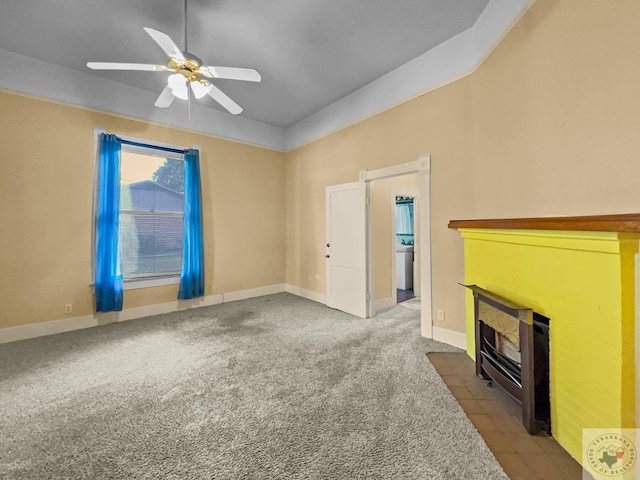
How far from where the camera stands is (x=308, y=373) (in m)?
2.22

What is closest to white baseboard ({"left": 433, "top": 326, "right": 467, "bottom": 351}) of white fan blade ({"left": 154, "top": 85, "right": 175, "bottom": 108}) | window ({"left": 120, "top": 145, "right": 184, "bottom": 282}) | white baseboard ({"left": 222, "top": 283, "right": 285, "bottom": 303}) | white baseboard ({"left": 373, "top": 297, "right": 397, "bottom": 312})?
white baseboard ({"left": 373, "top": 297, "right": 397, "bottom": 312})

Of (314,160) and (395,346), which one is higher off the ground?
(314,160)

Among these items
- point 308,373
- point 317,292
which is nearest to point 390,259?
point 317,292

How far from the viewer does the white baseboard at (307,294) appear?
4.51 meters

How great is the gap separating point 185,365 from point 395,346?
206 centimetres

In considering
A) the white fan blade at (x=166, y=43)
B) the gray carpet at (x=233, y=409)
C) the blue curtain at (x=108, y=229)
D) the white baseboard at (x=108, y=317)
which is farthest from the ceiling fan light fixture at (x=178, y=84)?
the white baseboard at (x=108, y=317)

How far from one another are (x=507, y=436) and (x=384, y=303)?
2.68m

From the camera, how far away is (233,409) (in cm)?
176

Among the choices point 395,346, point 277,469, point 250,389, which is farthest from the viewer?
point 395,346

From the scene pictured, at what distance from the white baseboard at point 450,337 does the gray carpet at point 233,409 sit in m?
0.15

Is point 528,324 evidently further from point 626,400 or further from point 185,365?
point 185,365

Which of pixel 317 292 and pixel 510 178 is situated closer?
pixel 510 178

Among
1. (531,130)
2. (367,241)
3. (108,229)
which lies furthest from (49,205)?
(531,130)

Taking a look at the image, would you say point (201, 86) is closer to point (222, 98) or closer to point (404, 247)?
point (222, 98)
